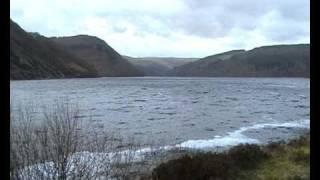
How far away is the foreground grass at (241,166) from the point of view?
10544 mm

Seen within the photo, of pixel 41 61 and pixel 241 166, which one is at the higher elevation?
pixel 41 61

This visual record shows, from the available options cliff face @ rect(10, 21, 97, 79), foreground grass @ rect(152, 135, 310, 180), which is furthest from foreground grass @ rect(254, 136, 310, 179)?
cliff face @ rect(10, 21, 97, 79)

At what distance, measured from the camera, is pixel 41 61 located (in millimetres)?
150000

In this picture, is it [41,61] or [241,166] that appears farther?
[41,61]

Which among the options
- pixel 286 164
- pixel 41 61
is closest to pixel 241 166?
pixel 286 164

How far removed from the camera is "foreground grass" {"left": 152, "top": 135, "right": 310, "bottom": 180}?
10544 mm

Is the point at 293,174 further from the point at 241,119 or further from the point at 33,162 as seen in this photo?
the point at 241,119

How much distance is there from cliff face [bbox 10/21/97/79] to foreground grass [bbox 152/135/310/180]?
4841 inches

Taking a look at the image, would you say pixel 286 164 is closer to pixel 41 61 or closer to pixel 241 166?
pixel 241 166

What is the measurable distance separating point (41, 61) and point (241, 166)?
14517cm

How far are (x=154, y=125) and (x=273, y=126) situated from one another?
23.7 feet

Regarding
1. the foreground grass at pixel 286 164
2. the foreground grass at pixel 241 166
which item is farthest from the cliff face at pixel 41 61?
the foreground grass at pixel 241 166

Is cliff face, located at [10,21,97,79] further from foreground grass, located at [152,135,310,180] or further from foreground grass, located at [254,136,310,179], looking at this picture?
foreground grass, located at [152,135,310,180]
